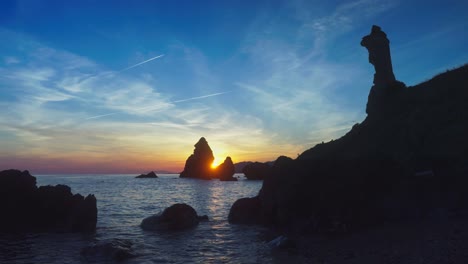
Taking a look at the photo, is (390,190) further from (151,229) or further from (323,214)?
(151,229)

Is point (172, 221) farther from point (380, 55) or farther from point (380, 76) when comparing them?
point (380, 55)

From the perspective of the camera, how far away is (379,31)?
166ft

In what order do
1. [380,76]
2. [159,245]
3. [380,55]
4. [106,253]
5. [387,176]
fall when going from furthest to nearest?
[380,55], [380,76], [387,176], [159,245], [106,253]

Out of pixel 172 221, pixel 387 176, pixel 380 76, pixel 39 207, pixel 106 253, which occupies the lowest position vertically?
pixel 106 253

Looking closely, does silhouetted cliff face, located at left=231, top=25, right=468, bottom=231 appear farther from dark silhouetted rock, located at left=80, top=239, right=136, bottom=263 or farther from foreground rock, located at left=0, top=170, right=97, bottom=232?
foreground rock, located at left=0, top=170, right=97, bottom=232

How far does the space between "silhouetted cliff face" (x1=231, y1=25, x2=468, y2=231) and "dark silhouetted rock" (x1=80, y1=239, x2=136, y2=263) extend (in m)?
15.3

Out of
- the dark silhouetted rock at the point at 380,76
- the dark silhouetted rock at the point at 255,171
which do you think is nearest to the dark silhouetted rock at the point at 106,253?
the dark silhouetted rock at the point at 380,76

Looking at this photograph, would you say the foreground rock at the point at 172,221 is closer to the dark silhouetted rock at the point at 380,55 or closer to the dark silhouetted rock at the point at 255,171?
the dark silhouetted rock at the point at 380,55

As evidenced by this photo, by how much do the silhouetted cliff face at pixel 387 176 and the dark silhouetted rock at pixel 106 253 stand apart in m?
15.3

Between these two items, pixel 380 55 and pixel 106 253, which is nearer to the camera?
pixel 106 253

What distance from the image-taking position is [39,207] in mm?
34688

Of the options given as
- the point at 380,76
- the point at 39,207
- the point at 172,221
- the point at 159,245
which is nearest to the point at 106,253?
the point at 159,245

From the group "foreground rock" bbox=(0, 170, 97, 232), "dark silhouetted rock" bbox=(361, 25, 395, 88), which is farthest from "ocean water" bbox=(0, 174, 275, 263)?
"dark silhouetted rock" bbox=(361, 25, 395, 88)

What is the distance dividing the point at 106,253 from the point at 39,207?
18.5 m
